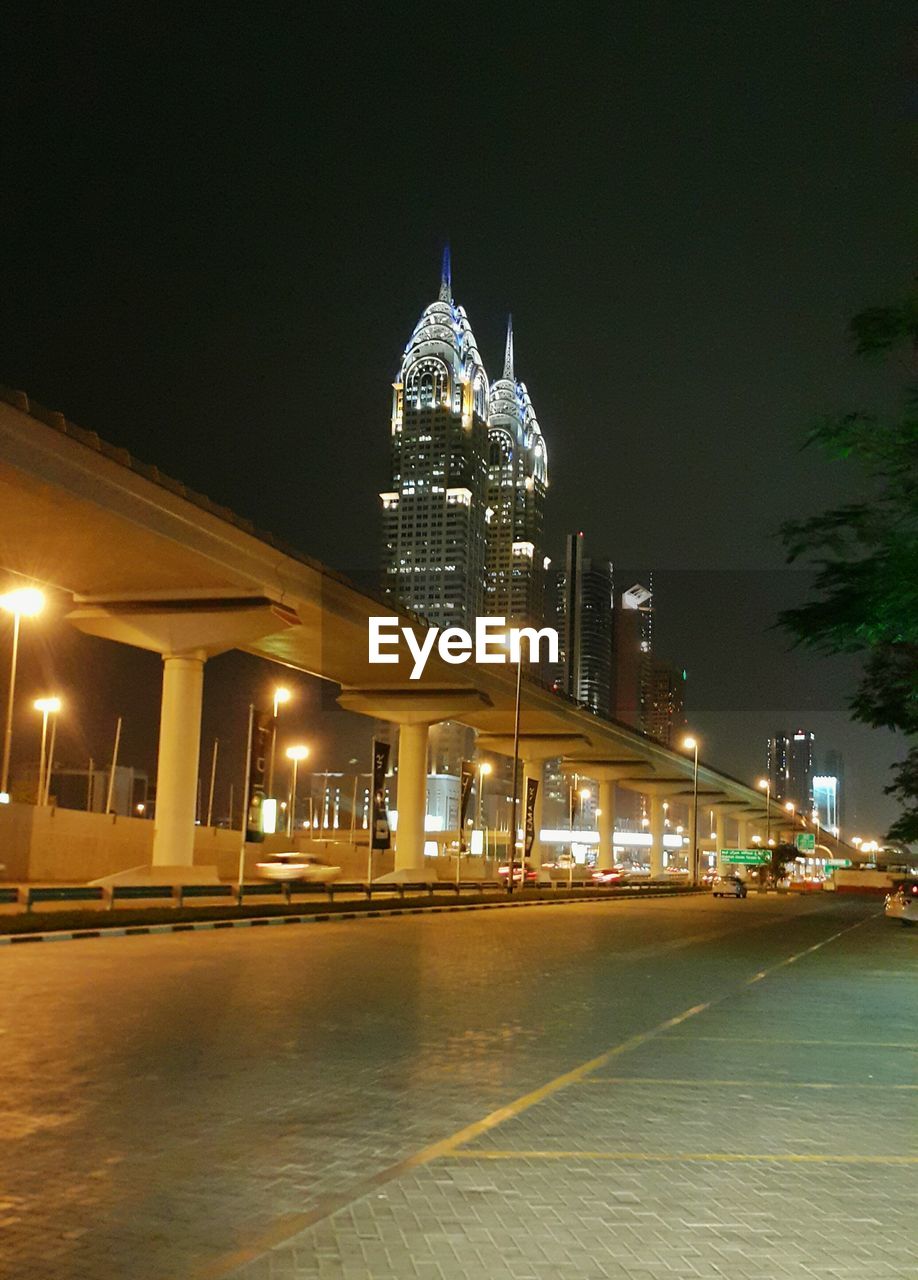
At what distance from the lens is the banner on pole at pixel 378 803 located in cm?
4638

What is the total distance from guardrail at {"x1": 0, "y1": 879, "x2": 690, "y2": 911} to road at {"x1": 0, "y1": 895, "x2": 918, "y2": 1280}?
1103 cm

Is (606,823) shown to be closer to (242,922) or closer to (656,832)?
(656,832)

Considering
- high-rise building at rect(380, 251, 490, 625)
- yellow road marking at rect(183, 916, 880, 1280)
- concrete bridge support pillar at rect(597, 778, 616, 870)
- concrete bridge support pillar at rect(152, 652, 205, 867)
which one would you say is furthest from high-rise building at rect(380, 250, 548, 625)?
yellow road marking at rect(183, 916, 880, 1280)

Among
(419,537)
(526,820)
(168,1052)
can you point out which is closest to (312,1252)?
(168,1052)

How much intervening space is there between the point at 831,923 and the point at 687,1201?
4473 cm

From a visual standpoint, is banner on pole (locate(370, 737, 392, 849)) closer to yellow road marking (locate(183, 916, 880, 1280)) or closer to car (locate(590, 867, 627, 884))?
yellow road marking (locate(183, 916, 880, 1280))

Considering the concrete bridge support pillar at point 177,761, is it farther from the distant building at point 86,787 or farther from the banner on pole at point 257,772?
the distant building at point 86,787

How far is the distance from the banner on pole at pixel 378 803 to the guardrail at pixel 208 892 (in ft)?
5.22

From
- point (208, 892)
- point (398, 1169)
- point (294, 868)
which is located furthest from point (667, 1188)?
point (294, 868)

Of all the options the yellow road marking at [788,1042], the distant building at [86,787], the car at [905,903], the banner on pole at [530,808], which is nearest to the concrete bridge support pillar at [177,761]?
the banner on pole at [530,808]

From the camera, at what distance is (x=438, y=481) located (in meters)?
178

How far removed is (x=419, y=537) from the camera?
175875 mm

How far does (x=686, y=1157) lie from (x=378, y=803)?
3894cm

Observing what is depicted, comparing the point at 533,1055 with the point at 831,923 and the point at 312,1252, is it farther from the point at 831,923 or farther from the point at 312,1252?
the point at 831,923
